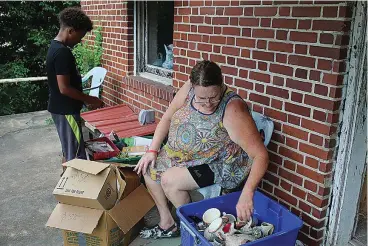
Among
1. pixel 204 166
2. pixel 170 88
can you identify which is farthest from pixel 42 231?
pixel 170 88

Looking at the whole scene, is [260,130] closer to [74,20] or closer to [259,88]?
[259,88]

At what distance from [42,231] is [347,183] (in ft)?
7.55

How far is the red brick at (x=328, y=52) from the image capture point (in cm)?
205

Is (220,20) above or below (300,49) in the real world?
above

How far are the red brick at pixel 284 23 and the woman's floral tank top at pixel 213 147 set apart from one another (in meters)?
0.52

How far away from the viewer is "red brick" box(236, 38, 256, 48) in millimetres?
2636

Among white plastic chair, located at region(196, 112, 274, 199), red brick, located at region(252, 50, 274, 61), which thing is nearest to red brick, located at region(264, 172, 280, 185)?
white plastic chair, located at region(196, 112, 274, 199)

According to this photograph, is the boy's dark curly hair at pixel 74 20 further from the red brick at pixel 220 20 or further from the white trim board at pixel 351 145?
the white trim board at pixel 351 145

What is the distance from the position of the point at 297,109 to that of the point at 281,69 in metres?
0.28

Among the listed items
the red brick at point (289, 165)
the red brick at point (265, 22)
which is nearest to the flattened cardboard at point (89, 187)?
the red brick at point (289, 165)

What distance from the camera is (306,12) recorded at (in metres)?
2.22

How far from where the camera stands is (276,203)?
8.03 feet

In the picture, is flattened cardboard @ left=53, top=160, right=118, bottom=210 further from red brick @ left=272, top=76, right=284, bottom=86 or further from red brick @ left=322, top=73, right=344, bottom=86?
red brick @ left=322, top=73, right=344, bottom=86

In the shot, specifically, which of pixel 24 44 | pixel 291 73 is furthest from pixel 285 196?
pixel 24 44
